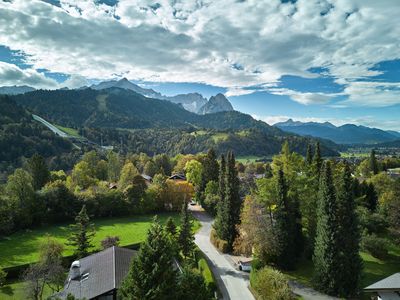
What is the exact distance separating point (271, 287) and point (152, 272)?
1450 centimetres

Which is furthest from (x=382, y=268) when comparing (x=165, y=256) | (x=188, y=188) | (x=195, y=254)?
(x=188, y=188)

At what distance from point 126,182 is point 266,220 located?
41.4 m

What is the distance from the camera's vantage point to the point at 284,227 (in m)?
38.2

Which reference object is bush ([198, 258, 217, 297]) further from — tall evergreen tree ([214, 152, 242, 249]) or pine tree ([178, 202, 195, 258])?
tall evergreen tree ([214, 152, 242, 249])

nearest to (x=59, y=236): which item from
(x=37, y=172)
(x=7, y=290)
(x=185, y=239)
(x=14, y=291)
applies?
(x=7, y=290)

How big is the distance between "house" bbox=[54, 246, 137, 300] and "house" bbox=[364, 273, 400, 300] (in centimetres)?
2133

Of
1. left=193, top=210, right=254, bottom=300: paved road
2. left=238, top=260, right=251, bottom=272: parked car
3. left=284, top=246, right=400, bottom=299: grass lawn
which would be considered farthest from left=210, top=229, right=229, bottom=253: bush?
left=284, top=246, right=400, bottom=299: grass lawn

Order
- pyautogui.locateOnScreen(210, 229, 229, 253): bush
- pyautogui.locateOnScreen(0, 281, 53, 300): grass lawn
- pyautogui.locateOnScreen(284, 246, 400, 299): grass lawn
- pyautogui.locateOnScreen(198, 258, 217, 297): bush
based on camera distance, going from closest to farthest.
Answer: pyautogui.locateOnScreen(0, 281, 53, 300): grass lawn → pyautogui.locateOnScreen(198, 258, 217, 297): bush → pyautogui.locateOnScreen(284, 246, 400, 299): grass lawn → pyautogui.locateOnScreen(210, 229, 229, 253): bush

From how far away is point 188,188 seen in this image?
7619cm

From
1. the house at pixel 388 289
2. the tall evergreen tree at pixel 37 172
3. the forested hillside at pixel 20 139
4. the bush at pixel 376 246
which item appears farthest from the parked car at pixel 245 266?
the forested hillside at pixel 20 139

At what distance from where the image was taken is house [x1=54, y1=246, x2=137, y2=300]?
27.3 m

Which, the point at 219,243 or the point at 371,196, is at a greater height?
the point at 371,196

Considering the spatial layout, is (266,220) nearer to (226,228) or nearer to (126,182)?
(226,228)

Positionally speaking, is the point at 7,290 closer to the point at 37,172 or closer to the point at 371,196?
the point at 37,172
